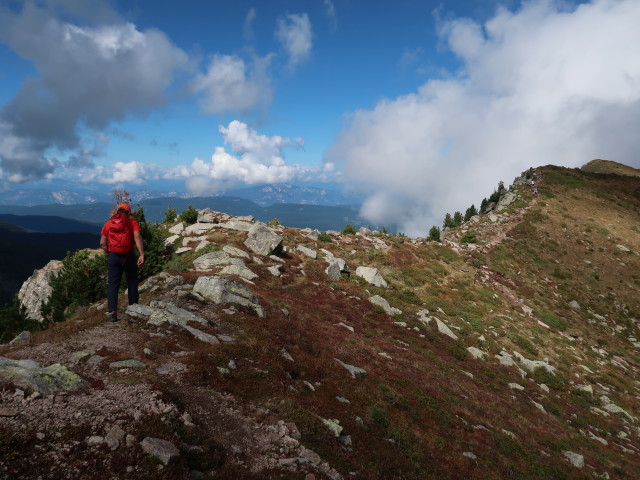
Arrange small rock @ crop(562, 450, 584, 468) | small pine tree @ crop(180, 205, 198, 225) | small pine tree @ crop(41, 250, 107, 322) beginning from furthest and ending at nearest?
small pine tree @ crop(180, 205, 198, 225)
small pine tree @ crop(41, 250, 107, 322)
small rock @ crop(562, 450, 584, 468)

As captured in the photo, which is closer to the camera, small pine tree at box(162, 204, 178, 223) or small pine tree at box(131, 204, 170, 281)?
small pine tree at box(131, 204, 170, 281)

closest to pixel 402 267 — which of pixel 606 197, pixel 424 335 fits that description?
pixel 424 335

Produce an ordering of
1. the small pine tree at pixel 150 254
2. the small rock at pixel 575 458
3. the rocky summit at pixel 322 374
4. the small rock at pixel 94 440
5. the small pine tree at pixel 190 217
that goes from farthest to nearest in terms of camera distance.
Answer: the small pine tree at pixel 190 217, the small pine tree at pixel 150 254, the small rock at pixel 575 458, the rocky summit at pixel 322 374, the small rock at pixel 94 440

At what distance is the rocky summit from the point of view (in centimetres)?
604

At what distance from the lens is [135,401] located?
6.62 meters

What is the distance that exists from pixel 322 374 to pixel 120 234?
894 centimetres

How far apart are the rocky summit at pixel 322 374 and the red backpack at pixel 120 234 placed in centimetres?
237

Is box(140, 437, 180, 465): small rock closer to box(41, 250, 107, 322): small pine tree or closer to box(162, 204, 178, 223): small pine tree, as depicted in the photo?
box(41, 250, 107, 322): small pine tree

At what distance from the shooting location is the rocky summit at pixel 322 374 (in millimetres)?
6043

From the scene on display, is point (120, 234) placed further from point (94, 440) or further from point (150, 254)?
point (150, 254)

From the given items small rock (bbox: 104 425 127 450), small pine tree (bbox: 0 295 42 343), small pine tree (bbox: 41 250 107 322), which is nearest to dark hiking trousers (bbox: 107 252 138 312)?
small rock (bbox: 104 425 127 450)

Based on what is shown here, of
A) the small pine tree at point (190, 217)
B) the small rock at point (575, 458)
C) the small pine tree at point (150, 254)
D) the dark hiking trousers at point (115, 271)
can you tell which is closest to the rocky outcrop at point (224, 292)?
the dark hiking trousers at point (115, 271)

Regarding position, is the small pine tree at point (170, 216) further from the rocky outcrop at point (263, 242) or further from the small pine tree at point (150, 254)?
the rocky outcrop at point (263, 242)

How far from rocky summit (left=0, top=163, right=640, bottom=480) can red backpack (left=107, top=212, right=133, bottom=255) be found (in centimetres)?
237
